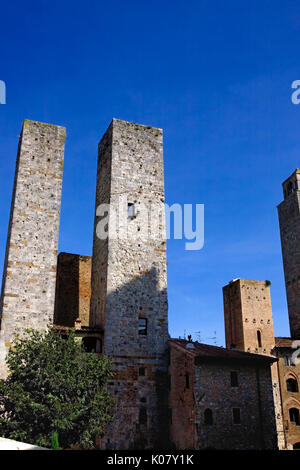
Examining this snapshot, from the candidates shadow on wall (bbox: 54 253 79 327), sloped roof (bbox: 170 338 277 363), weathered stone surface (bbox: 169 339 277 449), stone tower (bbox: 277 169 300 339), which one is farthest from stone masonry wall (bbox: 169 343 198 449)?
stone tower (bbox: 277 169 300 339)

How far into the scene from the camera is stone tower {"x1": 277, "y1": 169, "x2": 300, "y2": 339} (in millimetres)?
40438

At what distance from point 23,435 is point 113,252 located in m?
11.6

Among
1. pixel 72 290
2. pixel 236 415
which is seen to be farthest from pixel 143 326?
pixel 72 290

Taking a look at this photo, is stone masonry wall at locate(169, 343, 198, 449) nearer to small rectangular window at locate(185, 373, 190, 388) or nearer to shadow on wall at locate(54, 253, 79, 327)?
small rectangular window at locate(185, 373, 190, 388)

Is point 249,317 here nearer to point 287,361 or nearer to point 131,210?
point 287,361

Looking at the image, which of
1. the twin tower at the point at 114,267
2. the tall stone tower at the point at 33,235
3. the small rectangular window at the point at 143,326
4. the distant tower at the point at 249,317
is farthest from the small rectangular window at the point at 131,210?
the distant tower at the point at 249,317

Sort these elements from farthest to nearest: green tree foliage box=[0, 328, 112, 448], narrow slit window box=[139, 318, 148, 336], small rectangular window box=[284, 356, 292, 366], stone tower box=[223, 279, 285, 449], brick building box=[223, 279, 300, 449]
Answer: stone tower box=[223, 279, 285, 449] < small rectangular window box=[284, 356, 292, 366] < brick building box=[223, 279, 300, 449] < narrow slit window box=[139, 318, 148, 336] < green tree foliage box=[0, 328, 112, 448]

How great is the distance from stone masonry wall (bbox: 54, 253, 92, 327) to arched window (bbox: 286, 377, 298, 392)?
15906 millimetres

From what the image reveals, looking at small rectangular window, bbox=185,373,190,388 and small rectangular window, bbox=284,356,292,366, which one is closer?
→ small rectangular window, bbox=185,373,190,388

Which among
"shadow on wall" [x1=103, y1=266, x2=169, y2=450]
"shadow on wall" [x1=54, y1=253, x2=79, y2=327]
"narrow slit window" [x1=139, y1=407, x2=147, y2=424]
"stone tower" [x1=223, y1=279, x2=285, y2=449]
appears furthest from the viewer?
"stone tower" [x1=223, y1=279, x2=285, y2=449]

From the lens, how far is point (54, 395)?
20.8 m

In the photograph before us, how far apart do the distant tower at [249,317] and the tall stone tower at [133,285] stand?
12511 mm

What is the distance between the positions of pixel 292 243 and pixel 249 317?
27.1 ft

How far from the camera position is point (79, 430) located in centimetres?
2041
